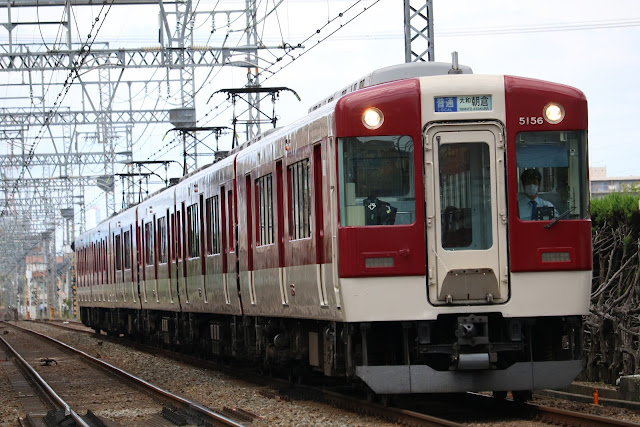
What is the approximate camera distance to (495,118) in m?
10.7

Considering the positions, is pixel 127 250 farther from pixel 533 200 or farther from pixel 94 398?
pixel 533 200

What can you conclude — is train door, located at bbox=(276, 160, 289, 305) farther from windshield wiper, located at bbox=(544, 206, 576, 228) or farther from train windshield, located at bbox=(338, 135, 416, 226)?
windshield wiper, located at bbox=(544, 206, 576, 228)

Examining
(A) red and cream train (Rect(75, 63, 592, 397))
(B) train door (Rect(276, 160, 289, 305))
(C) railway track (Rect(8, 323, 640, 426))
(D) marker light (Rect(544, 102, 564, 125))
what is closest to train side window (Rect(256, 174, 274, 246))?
(B) train door (Rect(276, 160, 289, 305))

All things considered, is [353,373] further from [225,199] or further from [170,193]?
[170,193]

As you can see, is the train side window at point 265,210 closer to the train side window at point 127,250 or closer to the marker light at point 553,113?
the marker light at point 553,113

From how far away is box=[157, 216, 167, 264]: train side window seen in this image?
22.0 metres

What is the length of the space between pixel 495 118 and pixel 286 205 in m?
3.01

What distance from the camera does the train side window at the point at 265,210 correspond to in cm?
1372

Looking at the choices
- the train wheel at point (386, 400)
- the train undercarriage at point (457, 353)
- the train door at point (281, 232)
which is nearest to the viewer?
the train undercarriage at point (457, 353)

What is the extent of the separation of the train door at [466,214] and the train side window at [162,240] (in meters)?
12.0

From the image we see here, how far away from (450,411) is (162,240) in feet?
39.0

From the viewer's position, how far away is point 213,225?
57.5ft

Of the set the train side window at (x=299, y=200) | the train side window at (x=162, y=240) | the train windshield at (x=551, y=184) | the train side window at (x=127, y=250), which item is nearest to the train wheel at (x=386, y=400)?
the train side window at (x=299, y=200)

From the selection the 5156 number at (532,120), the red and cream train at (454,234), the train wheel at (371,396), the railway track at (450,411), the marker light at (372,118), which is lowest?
the railway track at (450,411)
